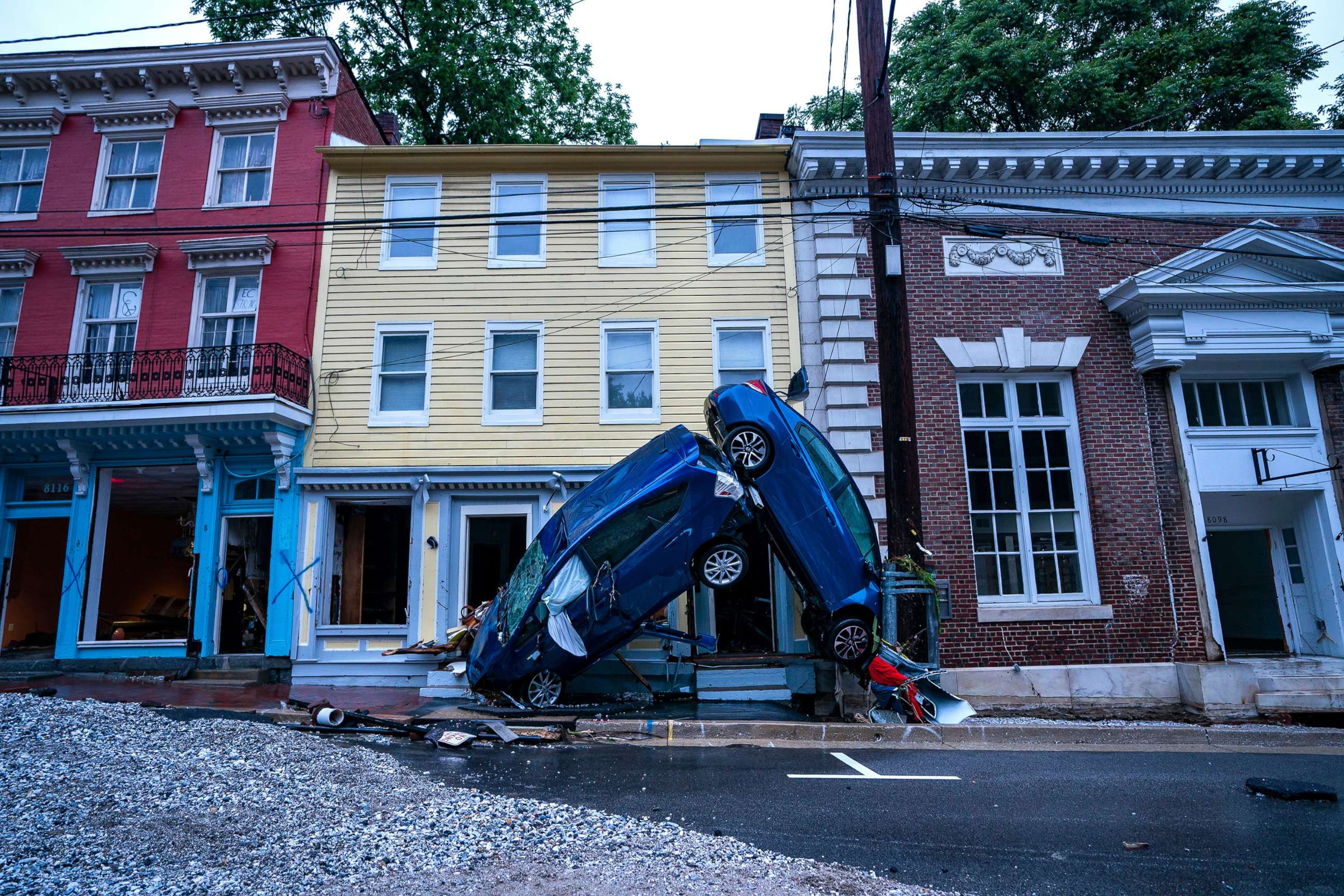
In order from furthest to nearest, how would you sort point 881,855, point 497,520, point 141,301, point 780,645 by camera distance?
point 141,301 → point 497,520 → point 780,645 → point 881,855

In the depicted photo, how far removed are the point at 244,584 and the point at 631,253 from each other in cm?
909

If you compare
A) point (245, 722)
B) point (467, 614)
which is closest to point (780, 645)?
point (467, 614)

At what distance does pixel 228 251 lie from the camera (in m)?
13.6

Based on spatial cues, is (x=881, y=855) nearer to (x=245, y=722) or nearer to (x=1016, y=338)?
(x=245, y=722)

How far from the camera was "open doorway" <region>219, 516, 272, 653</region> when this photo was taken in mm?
12820

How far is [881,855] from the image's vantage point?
169 inches

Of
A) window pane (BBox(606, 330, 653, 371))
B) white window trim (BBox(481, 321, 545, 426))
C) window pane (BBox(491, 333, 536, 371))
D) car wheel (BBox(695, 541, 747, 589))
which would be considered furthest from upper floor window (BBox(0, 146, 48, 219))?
car wheel (BBox(695, 541, 747, 589))

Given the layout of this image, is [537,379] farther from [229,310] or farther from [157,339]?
[157,339]

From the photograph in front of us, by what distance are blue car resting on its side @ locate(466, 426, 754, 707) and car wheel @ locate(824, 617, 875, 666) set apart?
126 cm

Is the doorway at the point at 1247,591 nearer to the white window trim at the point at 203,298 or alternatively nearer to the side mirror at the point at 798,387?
the side mirror at the point at 798,387

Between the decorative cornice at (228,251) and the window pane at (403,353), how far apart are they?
9.33ft

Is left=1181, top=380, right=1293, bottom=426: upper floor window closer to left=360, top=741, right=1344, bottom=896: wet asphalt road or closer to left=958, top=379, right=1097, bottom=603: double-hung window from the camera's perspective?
left=958, top=379, right=1097, bottom=603: double-hung window

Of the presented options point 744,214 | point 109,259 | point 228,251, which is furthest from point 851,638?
point 109,259

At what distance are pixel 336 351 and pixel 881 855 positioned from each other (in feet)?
40.1
